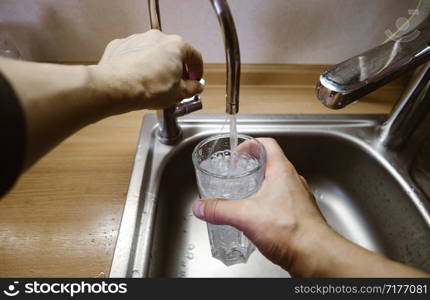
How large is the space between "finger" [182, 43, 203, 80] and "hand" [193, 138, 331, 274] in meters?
0.25

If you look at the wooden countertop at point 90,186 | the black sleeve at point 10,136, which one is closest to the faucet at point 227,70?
the wooden countertop at point 90,186

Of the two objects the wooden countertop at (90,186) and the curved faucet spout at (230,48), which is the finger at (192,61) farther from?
the wooden countertop at (90,186)

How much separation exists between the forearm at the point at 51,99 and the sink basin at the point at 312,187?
0.75ft

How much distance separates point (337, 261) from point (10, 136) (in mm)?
413

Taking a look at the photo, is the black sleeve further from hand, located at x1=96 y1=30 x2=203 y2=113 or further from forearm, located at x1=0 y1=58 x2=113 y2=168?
hand, located at x1=96 y1=30 x2=203 y2=113

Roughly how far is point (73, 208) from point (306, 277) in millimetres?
451

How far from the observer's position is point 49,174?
2.05 feet

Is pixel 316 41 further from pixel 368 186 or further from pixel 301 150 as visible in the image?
pixel 368 186

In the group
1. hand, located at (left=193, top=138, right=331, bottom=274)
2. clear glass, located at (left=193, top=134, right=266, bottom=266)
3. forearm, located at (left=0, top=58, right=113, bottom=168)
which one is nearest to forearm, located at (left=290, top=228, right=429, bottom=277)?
hand, located at (left=193, top=138, right=331, bottom=274)

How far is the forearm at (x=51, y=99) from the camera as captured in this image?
0.29m

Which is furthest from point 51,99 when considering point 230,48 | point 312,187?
point 312,187

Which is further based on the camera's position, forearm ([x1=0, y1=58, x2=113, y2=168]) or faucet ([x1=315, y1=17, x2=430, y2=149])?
faucet ([x1=315, y1=17, x2=430, y2=149])

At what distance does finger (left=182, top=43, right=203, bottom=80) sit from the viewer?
49 cm

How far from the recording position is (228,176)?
0.43m
